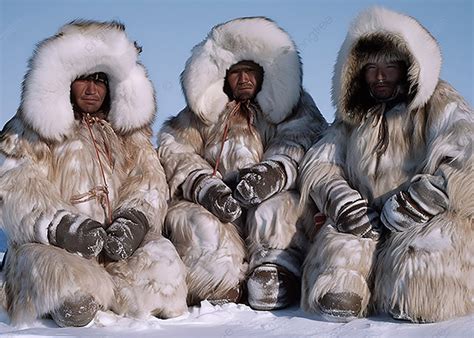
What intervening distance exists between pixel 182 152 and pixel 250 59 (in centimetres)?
58

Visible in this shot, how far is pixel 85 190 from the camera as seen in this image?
121 inches

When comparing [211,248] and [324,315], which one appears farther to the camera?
[211,248]

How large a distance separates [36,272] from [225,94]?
136 centimetres

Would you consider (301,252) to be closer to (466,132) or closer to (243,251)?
(243,251)

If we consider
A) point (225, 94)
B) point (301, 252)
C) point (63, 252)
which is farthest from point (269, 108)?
point (63, 252)

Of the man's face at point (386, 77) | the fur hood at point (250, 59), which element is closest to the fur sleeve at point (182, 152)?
the fur hood at point (250, 59)

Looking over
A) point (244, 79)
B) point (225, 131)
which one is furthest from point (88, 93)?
point (244, 79)

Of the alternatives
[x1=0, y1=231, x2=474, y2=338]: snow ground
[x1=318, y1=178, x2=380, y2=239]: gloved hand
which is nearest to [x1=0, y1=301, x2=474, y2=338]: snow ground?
[x1=0, y1=231, x2=474, y2=338]: snow ground

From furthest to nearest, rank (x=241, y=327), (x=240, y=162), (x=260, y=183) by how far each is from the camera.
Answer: (x=240, y=162) < (x=260, y=183) < (x=241, y=327)

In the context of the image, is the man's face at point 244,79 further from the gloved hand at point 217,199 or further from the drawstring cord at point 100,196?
the drawstring cord at point 100,196

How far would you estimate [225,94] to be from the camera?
3570mm

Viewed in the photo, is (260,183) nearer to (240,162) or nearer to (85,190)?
(240,162)

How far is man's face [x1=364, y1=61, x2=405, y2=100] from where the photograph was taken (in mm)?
3064

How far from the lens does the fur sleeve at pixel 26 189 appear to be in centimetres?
285
